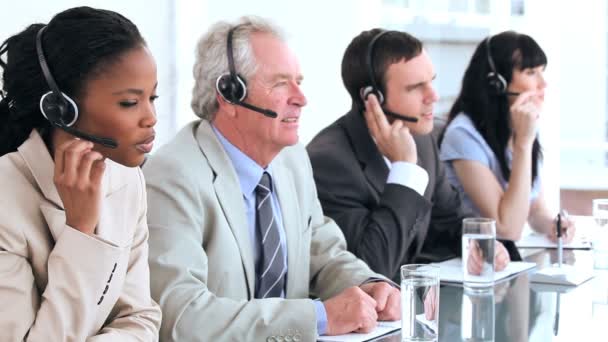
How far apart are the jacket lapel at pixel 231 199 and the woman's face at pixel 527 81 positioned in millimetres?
1571

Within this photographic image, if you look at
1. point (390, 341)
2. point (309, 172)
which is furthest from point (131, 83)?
point (309, 172)

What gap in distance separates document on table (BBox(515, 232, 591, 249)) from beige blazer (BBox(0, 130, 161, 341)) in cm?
187

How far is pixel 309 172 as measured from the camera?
2.26 metres

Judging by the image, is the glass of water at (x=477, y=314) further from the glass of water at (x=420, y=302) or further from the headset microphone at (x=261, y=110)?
the headset microphone at (x=261, y=110)

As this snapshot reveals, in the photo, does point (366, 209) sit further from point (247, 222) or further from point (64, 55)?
point (64, 55)

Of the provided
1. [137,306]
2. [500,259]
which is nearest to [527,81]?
[500,259]

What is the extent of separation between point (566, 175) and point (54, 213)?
6.82 m

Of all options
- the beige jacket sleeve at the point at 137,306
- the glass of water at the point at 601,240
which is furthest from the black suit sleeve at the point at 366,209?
the beige jacket sleeve at the point at 137,306

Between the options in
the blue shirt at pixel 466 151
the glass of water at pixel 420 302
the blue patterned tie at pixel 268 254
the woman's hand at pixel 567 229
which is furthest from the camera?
the blue shirt at pixel 466 151

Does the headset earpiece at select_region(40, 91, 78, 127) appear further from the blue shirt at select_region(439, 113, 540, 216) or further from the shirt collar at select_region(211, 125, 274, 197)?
the blue shirt at select_region(439, 113, 540, 216)

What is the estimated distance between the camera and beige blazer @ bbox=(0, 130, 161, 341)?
1281 millimetres

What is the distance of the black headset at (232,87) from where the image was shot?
204 centimetres

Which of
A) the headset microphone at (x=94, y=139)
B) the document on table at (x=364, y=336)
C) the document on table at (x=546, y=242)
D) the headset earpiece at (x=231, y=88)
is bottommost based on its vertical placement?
the document on table at (x=546, y=242)

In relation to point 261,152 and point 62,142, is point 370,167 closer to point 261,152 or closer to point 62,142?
point 261,152
